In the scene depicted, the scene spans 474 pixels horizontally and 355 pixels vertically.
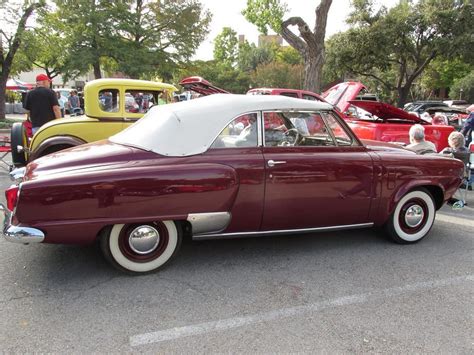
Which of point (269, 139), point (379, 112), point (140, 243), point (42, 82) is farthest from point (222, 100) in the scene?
point (379, 112)

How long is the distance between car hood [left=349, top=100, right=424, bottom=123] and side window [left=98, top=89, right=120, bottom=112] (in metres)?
4.60

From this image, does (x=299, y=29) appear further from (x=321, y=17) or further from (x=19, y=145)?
(x=19, y=145)

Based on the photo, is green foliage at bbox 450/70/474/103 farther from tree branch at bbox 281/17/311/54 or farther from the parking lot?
the parking lot

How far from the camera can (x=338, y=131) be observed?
4043 mm

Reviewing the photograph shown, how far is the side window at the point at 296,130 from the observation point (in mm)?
3744

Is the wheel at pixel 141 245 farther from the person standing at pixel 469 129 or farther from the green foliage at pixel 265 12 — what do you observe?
the green foliage at pixel 265 12

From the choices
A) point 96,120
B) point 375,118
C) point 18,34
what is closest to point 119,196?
point 96,120

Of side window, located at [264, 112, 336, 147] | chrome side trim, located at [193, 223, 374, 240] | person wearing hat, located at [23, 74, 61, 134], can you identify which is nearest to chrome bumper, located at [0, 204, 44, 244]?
chrome side trim, located at [193, 223, 374, 240]

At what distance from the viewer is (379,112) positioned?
26.9 feet

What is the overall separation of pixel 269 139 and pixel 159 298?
169cm

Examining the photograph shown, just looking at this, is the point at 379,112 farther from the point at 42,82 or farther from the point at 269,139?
the point at 42,82

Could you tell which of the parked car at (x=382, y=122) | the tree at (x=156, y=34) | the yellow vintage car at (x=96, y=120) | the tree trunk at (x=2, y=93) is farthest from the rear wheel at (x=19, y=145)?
the tree at (x=156, y=34)

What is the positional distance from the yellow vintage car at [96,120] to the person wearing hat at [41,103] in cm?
68

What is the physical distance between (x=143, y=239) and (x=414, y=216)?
287 centimetres
